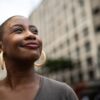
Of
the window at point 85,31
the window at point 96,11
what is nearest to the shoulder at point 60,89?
the window at point 96,11

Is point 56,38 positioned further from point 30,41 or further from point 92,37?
point 30,41

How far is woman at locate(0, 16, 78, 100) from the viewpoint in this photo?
1.67 metres

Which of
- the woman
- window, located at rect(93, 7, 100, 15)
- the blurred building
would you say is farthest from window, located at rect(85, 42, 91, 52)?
the woman

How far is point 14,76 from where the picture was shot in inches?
69.6

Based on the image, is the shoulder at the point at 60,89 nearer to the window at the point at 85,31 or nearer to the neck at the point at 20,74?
the neck at the point at 20,74

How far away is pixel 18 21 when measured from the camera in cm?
179

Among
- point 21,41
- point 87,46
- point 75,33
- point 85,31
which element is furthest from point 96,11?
point 21,41

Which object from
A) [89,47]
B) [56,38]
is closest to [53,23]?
[56,38]

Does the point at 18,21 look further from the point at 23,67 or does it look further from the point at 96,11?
the point at 96,11

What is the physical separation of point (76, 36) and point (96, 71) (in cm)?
994

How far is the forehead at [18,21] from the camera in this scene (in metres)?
1.78

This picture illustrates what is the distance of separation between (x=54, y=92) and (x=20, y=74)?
20cm

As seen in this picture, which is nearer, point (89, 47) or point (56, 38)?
point (89, 47)

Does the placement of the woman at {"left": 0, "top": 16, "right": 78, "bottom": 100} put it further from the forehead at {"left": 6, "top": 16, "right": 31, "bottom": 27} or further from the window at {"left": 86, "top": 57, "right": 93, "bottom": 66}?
the window at {"left": 86, "top": 57, "right": 93, "bottom": 66}
